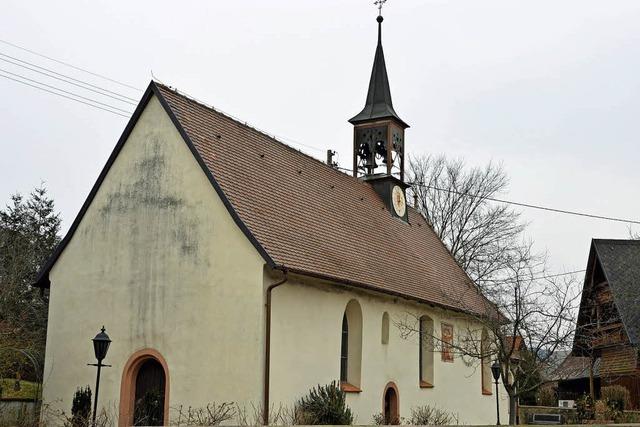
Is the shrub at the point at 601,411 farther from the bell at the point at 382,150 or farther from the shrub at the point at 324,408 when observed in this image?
the bell at the point at 382,150

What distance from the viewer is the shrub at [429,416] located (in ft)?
78.1

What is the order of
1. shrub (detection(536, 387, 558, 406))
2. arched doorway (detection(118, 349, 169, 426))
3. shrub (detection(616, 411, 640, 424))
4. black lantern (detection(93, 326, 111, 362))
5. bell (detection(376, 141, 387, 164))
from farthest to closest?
shrub (detection(536, 387, 558, 406)) → bell (detection(376, 141, 387, 164)) → shrub (detection(616, 411, 640, 424)) → arched doorway (detection(118, 349, 169, 426)) → black lantern (detection(93, 326, 111, 362))

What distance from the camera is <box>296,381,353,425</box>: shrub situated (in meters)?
18.5

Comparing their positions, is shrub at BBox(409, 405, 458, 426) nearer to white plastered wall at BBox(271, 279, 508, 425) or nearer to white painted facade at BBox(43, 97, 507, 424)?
white plastered wall at BBox(271, 279, 508, 425)

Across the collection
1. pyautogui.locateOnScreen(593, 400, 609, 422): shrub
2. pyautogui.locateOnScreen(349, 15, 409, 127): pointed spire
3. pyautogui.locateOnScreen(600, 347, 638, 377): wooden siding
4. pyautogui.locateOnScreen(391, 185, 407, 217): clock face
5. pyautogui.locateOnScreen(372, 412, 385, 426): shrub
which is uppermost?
pyautogui.locateOnScreen(349, 15, 409, 127): pointed spire

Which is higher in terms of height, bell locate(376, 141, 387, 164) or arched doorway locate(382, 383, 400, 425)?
bell locate(376, 141, 387, 164)

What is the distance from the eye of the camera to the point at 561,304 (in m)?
19.4

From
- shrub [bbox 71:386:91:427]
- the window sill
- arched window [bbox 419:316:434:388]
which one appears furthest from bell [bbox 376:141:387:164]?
shrub [bbox 71:386:91:427]

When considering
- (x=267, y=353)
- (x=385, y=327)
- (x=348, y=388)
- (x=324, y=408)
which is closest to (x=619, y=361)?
(x=385, y=327)

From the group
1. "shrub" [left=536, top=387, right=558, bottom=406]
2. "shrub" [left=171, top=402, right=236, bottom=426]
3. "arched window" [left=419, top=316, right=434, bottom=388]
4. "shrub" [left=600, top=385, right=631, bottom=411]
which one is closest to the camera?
"shrub" [left=171, top=402, right=236, bottom=426]

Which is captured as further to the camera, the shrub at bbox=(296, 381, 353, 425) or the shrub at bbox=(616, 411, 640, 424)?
the shrub at bbox=(616, 411, 640, 424)

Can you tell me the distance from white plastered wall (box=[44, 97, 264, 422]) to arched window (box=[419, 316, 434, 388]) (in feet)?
31.8

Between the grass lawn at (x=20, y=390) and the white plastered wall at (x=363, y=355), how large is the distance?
7.47 m

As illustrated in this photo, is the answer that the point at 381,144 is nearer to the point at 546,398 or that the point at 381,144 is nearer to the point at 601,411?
the point at 601,411
